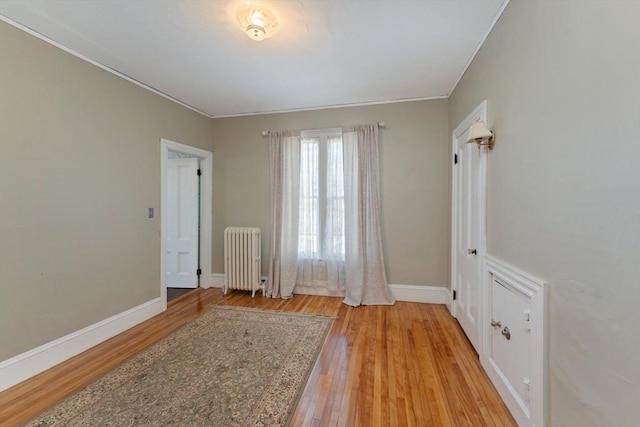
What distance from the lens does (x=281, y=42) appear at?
7.07 feet

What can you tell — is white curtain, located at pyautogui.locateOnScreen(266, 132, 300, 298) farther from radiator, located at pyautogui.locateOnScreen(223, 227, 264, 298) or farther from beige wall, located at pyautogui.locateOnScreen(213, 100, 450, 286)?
beige wall, located at pyautogui.locateOnScreen(213, 100, 450, 286)

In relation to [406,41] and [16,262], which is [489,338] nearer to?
[406,41]

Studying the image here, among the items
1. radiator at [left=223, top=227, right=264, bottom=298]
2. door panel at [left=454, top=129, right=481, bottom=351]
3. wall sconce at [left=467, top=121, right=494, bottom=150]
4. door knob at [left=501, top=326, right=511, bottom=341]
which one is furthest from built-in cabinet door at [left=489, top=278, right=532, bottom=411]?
radiator at [left=223, top=227, right=264, bottom=298]

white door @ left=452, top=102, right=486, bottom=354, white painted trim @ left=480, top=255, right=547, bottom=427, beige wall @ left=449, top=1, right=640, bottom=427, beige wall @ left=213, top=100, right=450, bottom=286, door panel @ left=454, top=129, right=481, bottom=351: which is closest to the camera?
beige wall @ left=449, top=1, right=640, bottom=427

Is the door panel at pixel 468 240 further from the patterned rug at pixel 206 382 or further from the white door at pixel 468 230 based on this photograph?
the patterned rug at pixel 206 382

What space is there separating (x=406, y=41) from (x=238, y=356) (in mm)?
3020

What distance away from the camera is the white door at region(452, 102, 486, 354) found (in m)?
2.15

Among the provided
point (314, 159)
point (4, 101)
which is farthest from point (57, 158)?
point (314, 159)

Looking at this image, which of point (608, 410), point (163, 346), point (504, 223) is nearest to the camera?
point (608, 410)

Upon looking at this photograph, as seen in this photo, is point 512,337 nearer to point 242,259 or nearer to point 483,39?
point 483,39

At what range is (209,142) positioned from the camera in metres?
4.03

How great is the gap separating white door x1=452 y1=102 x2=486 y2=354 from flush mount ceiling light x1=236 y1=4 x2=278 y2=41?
1750 millimetres

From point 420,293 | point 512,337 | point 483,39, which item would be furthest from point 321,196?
point 512,337

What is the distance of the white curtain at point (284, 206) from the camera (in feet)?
12.1
